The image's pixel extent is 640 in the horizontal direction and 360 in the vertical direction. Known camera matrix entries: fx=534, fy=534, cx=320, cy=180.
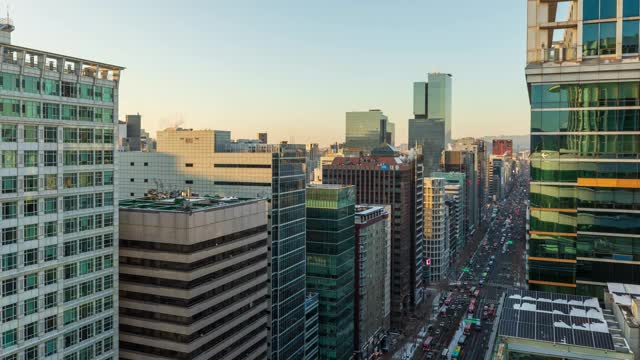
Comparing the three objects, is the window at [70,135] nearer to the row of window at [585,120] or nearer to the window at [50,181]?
the window at [50,181]

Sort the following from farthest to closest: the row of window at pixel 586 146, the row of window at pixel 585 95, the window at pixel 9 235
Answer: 1. the window at pixel 9 235
2. the row of window at pixel 585 95
3. the row of window at pixel 586 146

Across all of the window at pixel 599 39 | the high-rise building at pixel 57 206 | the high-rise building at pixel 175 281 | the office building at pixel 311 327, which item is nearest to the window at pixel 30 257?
the high-rise building at pixel 57 206

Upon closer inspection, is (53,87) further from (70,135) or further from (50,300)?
(50,300)

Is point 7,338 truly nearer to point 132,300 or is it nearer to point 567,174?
point 132,300

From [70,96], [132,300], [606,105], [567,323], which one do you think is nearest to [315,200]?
[132,300]

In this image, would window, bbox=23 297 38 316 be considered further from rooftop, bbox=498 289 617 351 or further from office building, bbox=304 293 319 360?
office building, bbox=304 293 319 360

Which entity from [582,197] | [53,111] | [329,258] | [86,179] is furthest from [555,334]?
[329,258]
